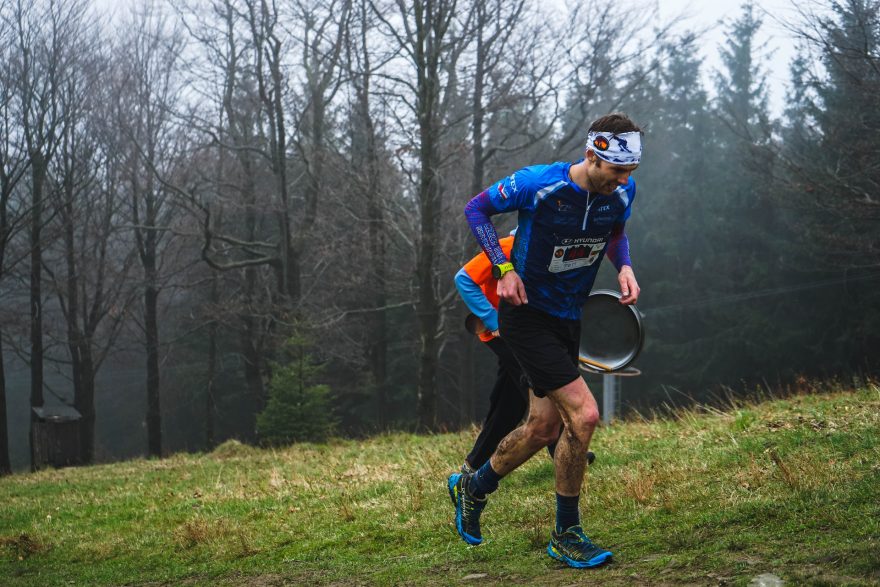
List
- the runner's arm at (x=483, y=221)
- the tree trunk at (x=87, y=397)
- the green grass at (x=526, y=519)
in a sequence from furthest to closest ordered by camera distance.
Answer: the tree trunk at (x=87, y=397) < the runner's arm at (x=483, y=221) < the green grass at (x=526, y=519)

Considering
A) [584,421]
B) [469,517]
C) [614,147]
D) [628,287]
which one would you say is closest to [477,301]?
[628,287]

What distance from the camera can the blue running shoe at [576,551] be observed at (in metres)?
4.69

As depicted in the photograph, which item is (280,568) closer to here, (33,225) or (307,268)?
(33,225)

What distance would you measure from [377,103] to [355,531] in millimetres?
16233

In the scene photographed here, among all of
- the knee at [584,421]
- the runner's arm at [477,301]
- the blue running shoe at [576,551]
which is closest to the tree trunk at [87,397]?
the runner's arm at [477,301]

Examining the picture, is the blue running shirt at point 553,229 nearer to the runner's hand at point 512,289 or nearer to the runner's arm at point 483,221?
the runner's arm at point 483,221

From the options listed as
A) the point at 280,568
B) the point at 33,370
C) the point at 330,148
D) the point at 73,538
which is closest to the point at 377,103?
the point at 330,148

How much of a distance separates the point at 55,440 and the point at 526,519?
1928 cm

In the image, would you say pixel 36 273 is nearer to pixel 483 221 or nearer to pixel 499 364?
pixel 499 364

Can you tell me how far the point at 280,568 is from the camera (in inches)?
Answer: 233

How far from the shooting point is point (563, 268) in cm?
503

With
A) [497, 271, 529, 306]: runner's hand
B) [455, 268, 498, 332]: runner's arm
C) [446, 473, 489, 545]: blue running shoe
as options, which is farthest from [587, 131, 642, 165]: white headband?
[446, 473, 489, 545]: blue running shoe

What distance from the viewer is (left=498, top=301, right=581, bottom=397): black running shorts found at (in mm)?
4922

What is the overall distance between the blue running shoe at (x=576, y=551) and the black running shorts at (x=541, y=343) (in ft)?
2.42
